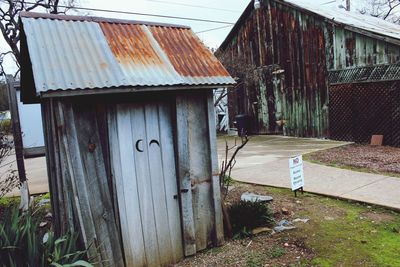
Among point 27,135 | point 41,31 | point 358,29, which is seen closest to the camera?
point 41,31

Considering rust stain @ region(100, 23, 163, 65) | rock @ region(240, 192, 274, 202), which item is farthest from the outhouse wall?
rock @ region(240, 192, 274, 202)

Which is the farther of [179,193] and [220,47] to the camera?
[220,47]

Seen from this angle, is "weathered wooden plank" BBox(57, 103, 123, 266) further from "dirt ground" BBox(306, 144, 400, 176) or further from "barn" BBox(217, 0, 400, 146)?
"barn" BBox(217, 0, 400, 146)

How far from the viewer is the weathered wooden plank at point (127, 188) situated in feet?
12.7

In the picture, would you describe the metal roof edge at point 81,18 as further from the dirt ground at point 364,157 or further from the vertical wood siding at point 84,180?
the dirt ground at point 364,157

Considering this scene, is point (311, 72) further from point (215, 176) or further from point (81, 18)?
point (81, 18)

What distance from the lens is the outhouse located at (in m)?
3.56

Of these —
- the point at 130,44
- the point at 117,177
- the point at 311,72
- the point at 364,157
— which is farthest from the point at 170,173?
the point at 311,72

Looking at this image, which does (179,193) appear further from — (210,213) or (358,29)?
(358,29)

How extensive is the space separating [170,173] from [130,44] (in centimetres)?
156

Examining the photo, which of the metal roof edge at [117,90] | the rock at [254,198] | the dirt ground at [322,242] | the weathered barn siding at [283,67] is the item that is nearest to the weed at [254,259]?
the dirt ground at [322,242]

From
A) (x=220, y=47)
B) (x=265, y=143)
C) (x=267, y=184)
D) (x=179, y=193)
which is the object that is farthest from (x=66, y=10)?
(x=179, y=193)

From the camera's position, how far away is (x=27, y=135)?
25.7 feet

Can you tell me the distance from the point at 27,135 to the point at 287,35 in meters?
10.4
